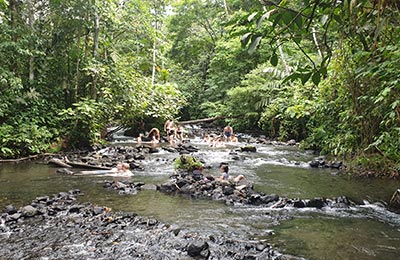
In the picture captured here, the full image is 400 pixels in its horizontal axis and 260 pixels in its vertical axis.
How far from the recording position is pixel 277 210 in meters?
6.34

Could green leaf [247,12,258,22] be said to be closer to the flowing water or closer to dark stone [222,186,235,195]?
the flowing water

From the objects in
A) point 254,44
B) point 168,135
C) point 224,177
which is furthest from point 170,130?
point 254,44

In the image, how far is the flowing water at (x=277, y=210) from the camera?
188 inches

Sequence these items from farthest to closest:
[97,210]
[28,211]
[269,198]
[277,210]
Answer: [269,198] < [277,210] < [97,210] < [28,211]

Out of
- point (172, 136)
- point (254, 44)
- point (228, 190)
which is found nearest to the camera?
point (254, 44)

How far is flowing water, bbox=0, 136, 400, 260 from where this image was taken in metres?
4.78

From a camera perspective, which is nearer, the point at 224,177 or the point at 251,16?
the point at 251,16

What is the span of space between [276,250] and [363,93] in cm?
371

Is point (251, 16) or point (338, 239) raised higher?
point (251, 16)

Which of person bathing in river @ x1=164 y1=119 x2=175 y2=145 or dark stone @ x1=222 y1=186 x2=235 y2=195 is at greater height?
person bathing in river @ x1=164 y1=119 x2=175 y2=145

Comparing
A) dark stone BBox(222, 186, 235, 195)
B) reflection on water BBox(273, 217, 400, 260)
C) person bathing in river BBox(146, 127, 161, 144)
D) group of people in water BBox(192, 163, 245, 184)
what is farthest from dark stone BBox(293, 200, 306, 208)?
person bathing in river BBox(146, 127, 161, 144)

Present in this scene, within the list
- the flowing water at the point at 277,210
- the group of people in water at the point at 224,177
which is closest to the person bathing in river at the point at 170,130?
the flowing water at the point at 277,210

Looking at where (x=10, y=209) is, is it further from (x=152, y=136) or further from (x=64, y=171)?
(x=152, y=136)

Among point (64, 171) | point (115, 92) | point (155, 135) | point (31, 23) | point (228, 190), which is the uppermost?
point (31, 23)
